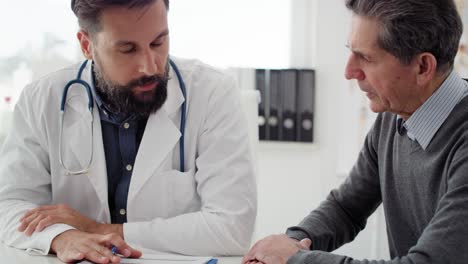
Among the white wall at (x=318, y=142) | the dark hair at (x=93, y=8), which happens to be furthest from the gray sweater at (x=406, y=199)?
the white wall at (x=318, y=142)

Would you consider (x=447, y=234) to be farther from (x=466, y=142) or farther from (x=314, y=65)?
(x=314, y=65)

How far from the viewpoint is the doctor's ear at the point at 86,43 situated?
5.57 feet

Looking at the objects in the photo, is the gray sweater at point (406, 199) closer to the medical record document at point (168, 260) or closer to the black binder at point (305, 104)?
the medical record document at point (168, 260)

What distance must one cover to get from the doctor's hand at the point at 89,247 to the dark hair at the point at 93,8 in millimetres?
535

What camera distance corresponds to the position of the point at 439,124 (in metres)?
1.32

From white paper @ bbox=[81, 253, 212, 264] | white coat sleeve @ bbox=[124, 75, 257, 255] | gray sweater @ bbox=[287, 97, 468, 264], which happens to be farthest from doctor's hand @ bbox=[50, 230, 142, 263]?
gray sweater @ bbox=[287, 97, 468, 264]

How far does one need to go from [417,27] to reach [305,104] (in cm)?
203

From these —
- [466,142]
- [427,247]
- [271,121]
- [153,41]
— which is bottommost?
[271,121]

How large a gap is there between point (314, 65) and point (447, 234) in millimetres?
2201

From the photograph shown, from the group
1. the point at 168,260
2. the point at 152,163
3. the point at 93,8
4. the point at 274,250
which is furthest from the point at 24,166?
the point at 274,250

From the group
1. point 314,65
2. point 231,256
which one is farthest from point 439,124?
point 314,65

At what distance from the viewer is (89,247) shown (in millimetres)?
1375

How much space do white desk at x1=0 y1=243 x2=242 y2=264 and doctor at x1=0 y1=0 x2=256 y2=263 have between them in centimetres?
4

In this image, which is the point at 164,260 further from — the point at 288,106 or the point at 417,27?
the point at 288,106
